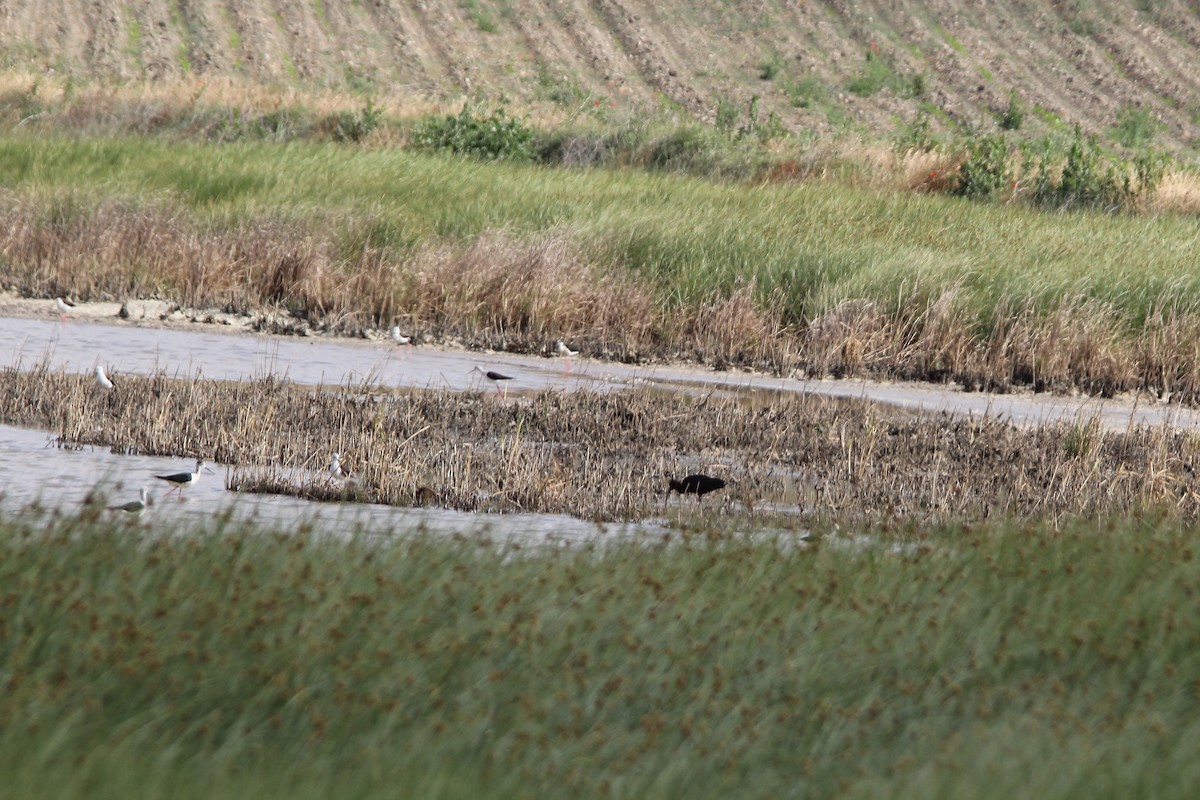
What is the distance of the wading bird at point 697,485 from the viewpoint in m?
9.55

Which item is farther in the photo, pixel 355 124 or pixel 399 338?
pixel 355 124

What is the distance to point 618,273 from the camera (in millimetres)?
16719

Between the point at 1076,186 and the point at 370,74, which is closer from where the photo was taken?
the point at 1076,186

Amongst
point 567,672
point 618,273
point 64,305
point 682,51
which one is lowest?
point 682,51

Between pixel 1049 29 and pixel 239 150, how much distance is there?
42.4 meters

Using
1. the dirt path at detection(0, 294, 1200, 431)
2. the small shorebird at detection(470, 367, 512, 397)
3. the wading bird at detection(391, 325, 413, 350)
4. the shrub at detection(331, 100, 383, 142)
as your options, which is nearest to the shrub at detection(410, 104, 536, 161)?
the shrub at detection(331, 100, 383, 142)

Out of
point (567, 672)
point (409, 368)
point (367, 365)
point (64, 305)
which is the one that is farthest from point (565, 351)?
point (567, 672)

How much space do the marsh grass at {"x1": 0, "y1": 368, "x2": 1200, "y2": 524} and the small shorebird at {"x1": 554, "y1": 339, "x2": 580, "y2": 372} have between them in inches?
72.6

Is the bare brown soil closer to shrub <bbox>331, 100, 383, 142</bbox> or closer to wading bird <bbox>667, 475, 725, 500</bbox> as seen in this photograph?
shrub <bbox>331, 100, 383, 142</bbox>

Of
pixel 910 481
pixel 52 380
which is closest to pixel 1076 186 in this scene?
pixel 910 481

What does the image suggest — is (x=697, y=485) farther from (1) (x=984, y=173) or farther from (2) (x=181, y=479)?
(1) (x=984, y=173)

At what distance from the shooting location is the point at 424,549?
6.40m

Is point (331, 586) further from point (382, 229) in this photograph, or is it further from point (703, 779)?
point (382, 229)

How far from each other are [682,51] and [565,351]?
1468 inches
